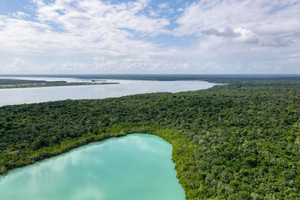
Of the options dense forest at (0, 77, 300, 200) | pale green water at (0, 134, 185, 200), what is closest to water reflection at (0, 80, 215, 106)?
dense forest at (0, 77, 300, 200)

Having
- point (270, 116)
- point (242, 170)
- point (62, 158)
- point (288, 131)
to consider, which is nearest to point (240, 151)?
point (242, 170)

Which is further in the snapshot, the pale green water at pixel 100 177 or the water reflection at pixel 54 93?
the water reflection at pixel 54 93

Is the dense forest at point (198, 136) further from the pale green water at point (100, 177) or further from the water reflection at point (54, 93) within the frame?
the water reflection at point (54, 93)

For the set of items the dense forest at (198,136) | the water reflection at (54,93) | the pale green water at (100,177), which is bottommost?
the pale green water at (100,177)

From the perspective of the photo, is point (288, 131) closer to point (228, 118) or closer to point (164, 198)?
point (228, 118)

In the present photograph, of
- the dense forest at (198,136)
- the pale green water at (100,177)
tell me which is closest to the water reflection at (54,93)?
the dense forest at (198,136)

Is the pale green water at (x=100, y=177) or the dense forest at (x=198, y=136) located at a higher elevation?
the dense forest at (x=198, y=136)
